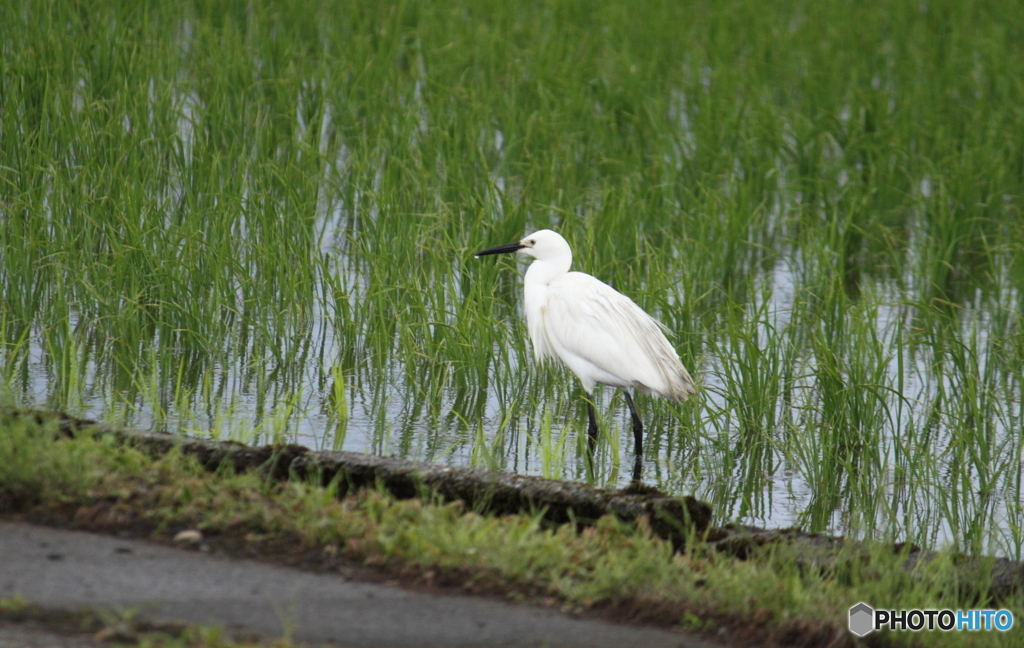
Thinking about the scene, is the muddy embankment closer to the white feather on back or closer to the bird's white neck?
the white feather on back

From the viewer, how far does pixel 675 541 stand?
11.0 ft

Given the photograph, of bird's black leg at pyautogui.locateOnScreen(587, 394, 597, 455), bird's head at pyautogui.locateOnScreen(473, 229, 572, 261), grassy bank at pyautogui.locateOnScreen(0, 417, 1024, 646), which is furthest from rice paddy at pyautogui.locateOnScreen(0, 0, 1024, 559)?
grassy bank at pyautogui.locateOnScreen(0, 417, 1024, 646)

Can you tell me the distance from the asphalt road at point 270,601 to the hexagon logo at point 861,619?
1.28 feet

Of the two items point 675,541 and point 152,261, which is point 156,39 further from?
point 675,541

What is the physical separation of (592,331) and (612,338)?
4.4 inches

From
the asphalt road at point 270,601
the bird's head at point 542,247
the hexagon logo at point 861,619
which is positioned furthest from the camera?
the bird's head at point 542,247

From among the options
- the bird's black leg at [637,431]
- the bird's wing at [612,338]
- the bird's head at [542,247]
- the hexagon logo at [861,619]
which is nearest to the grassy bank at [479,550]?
the hexagon logo at [861,619]

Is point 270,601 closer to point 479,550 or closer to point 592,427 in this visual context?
point 479,550

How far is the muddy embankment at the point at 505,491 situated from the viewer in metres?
3.36

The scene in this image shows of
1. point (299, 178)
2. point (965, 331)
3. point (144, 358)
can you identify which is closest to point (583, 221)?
point (299, 178)

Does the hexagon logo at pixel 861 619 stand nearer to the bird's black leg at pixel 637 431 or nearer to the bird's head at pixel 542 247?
the bird's black leg at pixel 637 431

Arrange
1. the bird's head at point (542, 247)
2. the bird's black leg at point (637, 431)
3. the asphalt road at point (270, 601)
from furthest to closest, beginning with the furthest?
1. the bird's head at point (542, 247)
2. the bird's black leg at point (637, 431)
3. the asphalt road at point (270, 601)

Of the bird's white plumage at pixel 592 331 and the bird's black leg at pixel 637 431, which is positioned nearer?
the bird's white plumage at pixel 592 331

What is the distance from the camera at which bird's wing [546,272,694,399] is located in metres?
5.15
